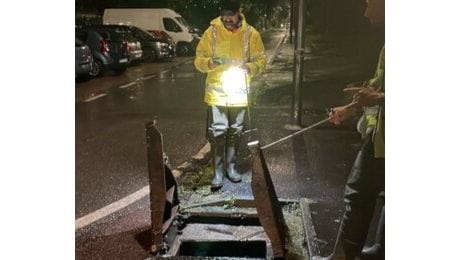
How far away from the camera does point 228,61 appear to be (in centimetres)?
310

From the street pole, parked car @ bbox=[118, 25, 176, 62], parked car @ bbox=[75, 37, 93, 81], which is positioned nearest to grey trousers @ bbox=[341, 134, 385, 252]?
the street pole

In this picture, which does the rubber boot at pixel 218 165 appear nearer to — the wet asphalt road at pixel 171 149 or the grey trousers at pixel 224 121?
the grey trousers at pixel 224 121

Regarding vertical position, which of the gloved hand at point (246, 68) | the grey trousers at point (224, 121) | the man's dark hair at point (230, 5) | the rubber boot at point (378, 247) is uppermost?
the man's dark hair at point (230, 5)

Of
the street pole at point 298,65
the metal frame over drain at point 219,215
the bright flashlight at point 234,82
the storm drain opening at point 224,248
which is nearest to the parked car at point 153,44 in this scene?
the street pole at point 298,65

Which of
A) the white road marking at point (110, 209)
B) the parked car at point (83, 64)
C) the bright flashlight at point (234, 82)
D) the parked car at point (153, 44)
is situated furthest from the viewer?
the parked car at point (153, 44)

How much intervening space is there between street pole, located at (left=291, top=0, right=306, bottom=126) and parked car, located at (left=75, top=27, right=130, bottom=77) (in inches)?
86.4

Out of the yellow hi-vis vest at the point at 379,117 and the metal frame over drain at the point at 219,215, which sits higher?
the yellow hi-vis vest at the point at 379,117

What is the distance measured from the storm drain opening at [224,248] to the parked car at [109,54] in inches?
124

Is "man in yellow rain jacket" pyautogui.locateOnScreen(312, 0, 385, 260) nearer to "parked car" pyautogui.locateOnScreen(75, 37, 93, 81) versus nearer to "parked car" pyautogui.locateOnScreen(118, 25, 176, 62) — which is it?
"parked car" pyautogui.locateOnScreen(75, 37, 93, 81)

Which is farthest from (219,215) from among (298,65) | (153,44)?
(153,44)

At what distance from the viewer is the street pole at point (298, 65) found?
4.53m

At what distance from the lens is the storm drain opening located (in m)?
3.04
